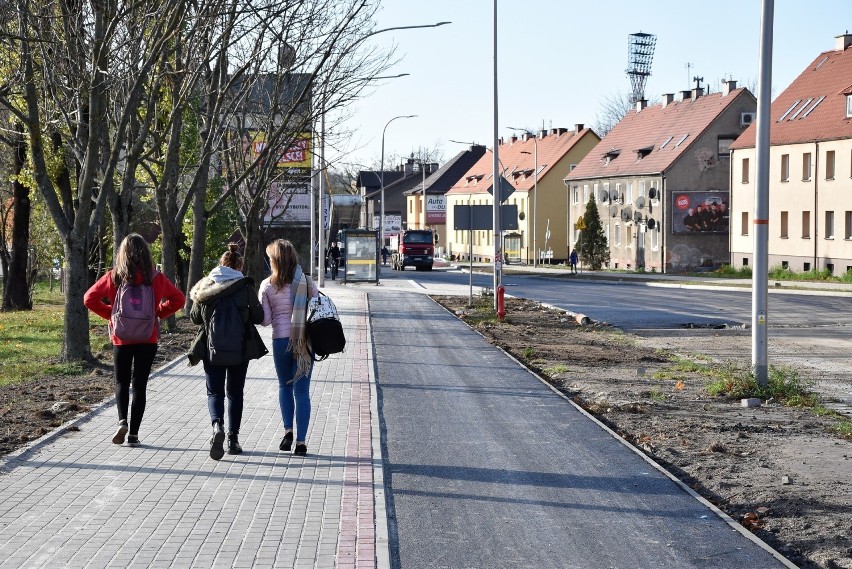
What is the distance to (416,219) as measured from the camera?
129 m

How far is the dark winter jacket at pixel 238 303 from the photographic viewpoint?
370 inches

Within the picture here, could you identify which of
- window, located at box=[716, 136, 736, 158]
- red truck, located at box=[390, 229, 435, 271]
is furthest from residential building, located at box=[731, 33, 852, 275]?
red truck, located at box=[390, 229, 435, 271]

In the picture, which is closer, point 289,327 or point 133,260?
point 289,327

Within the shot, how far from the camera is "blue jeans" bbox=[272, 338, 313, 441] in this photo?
31.3 feet

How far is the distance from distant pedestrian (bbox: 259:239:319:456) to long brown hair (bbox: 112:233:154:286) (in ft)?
3.42

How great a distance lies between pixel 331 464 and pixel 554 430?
2.79m

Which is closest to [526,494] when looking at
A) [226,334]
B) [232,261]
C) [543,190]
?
[226,334]

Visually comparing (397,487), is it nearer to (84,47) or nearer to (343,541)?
(343,541)

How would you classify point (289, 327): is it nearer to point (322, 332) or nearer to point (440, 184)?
point (322, 332)

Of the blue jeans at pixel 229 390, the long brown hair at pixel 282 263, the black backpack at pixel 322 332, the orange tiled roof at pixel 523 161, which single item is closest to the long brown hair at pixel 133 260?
the blue jeans at pixel 229 390

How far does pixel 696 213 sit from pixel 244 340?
61517 millimetres

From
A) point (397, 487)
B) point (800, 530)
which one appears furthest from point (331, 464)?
point (800, 530)

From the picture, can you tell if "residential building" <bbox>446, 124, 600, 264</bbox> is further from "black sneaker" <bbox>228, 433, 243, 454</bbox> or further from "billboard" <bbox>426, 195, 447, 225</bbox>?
"black sneaker" <bbox>228, 433, 243, 454</bbox>

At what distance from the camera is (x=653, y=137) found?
75.1m
